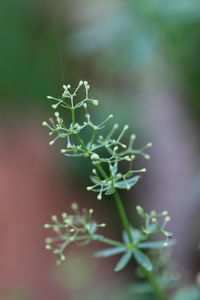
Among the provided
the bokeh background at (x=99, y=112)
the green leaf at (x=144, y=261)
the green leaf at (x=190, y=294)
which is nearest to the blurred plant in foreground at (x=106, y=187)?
the green leaf at (x=144, y=261)

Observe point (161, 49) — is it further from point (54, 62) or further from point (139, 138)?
point (54, 62)

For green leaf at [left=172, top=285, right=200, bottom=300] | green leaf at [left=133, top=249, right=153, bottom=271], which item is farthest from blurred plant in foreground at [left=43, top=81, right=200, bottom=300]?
green leaf at [left=172, top=285, right=200, bottom=300]

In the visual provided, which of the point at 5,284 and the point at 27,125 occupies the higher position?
the point at 27,125

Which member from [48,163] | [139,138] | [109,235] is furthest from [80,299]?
[48,163]

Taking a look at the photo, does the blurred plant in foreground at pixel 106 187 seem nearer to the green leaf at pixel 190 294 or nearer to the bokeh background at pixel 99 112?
the green leaf at pixel 190 294

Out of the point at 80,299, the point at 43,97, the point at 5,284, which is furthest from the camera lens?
the point at 43,97

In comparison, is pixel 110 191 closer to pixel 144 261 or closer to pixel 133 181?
pixel 133 181

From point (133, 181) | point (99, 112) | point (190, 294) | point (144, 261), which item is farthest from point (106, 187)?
point (99, 112)

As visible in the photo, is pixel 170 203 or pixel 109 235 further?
pixel 109 235

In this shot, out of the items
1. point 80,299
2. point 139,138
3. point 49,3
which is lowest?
point 80,299
